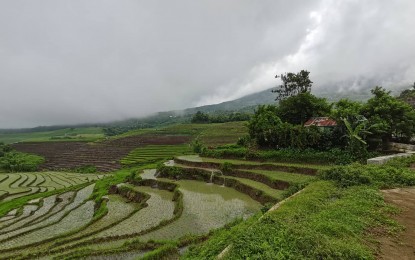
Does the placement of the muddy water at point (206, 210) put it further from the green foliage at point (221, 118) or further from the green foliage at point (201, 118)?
the green foliage at point (201, 118)

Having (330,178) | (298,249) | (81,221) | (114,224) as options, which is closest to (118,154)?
(81,221)

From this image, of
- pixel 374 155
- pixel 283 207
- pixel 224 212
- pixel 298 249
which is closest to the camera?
pixel 298 249

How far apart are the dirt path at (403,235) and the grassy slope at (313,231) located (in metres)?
0.43

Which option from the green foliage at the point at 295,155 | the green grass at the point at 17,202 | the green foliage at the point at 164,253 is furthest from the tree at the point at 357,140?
the green grass at the point at 17,202

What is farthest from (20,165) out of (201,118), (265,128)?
(265,128)

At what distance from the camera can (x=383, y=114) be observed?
83.8 feet

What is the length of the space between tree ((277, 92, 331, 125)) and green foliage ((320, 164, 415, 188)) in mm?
→ 20574

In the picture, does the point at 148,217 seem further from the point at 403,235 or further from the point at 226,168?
the point at 403,235

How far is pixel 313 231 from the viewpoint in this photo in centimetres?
782

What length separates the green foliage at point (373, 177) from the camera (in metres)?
13.3

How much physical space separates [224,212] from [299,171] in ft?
31.3

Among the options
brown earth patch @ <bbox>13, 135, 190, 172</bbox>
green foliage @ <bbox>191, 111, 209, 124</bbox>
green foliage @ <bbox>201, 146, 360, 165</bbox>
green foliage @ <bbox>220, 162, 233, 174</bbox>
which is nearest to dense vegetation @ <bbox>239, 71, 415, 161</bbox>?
green foliage @ <bbox>201, 146, 360, 165</bbox>

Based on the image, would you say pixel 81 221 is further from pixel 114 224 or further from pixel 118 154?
pixel 118 154

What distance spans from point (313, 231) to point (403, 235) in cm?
271
